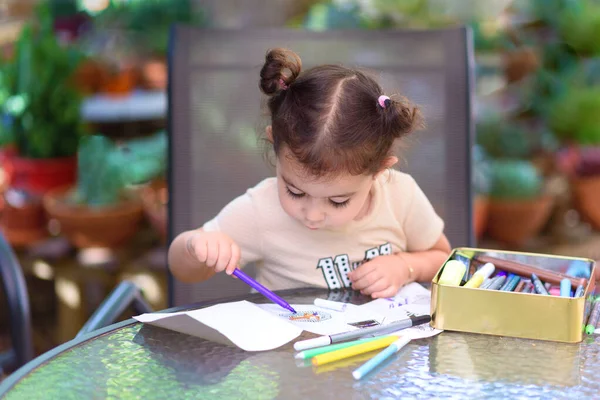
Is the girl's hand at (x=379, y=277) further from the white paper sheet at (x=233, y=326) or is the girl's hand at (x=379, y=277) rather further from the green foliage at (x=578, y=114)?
the green foliage at (x=578, y=114)

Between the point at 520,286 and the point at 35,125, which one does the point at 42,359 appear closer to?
the point at 520,286

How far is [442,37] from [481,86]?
1.34 m

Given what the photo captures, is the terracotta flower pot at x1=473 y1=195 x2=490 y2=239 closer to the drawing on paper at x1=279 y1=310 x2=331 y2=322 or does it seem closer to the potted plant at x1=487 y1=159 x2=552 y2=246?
the potted plant at x1=487 y1=159 x2=552 y2=246

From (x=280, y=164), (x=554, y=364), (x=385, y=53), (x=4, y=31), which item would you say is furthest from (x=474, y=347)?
(x=4, y=31)

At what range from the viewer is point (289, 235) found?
1182 mm

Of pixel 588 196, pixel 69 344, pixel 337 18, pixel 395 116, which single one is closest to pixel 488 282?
pixel 395 116

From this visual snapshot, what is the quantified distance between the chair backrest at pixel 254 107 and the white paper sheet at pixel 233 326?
0.44 m

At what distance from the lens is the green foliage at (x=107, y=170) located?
2.20 meters

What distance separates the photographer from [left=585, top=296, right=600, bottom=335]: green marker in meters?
0.90

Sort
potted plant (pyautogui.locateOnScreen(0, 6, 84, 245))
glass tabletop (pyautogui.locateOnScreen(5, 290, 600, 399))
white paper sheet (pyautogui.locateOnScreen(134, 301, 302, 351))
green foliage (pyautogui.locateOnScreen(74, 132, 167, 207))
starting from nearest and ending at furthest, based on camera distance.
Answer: glass tabletop (pyautogui.locateOnScreen(5, 290, 600, 399)) < white paper sheet (pyautogui.locateOnScreen(134, 301, 302, 351)) < green foliage (pyautogui.locateOnScreen(74, 132, 167, 207)) < potted plant (pyautogui.locateOnScreen(0, 6, 84, 245))

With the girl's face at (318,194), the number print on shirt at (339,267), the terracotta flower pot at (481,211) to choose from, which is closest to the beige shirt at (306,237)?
the number print on shirt at (339,267)

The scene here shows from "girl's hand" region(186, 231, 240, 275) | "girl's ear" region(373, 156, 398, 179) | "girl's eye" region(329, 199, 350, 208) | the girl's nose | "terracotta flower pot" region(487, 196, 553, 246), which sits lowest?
"terracotta flower pot" region(487, 196, 553, 246)

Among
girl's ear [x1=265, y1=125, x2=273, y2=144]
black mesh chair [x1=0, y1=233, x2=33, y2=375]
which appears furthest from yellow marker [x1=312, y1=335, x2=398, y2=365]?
black mesh chair [x1=0, y1=233, x2=33, y2=375]

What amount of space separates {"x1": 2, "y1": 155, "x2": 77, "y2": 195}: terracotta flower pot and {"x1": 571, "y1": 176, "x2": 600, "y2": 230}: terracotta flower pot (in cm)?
163
